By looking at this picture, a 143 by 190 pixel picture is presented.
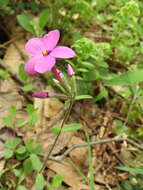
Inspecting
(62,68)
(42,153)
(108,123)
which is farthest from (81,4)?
(42,153)

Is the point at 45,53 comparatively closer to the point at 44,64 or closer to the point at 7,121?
the point at 44,64

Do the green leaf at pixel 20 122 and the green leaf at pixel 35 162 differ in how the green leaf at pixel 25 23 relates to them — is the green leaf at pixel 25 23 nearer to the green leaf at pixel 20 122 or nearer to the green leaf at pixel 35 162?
the green leaf at pixel 20 122

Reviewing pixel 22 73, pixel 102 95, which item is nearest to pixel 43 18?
pixel 22 73

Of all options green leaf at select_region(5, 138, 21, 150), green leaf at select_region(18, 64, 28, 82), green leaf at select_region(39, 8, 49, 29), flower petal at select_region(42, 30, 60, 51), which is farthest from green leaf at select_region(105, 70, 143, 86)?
green leaf at select_region(39, 8, 49, 29)

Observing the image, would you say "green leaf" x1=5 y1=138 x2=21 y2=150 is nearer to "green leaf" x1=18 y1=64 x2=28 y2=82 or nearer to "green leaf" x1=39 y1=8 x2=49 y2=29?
"green leaf" x1=18 y1=64 x2=28 y2=82

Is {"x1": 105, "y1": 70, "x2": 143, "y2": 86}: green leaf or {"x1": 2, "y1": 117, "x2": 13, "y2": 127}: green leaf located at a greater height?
{"x1": 105, "y1": 70, "x2": 143, "y2": 86}: green leaf

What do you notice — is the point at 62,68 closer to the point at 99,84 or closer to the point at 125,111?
the point at 99,84
